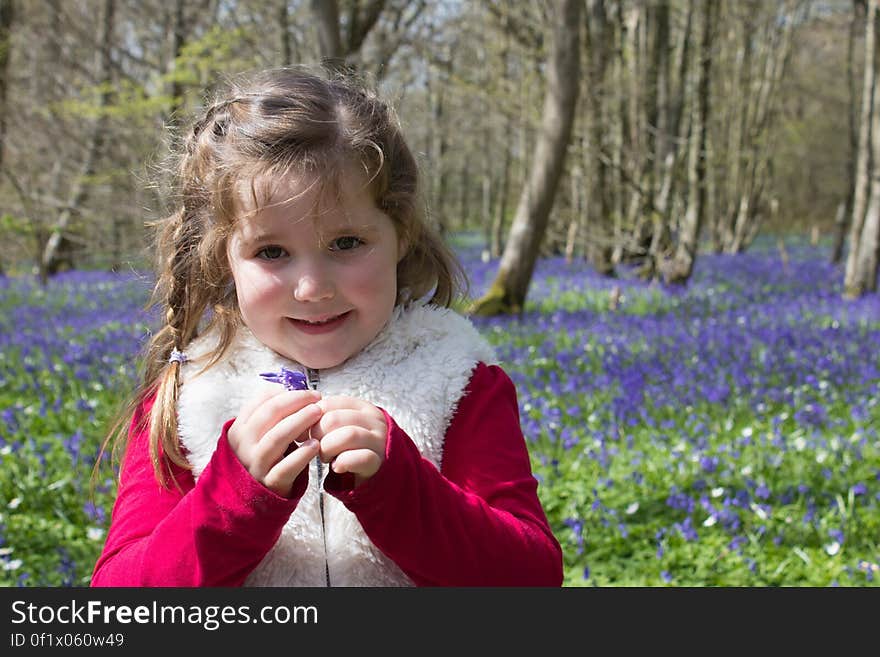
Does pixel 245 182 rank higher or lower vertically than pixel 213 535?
higher

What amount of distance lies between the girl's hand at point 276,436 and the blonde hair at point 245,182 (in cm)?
31

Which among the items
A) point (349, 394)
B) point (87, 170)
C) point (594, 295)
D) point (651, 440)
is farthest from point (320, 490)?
point (87, 170)

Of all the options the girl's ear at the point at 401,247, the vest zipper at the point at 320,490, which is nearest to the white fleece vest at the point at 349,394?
the vest zipper at the point at 320,490

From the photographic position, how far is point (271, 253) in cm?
140

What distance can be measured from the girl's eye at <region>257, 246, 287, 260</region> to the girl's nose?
7 centimetres

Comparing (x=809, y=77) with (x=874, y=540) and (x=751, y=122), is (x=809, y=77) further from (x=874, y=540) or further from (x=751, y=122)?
(x=874, y=540)

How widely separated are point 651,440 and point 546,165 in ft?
17.2

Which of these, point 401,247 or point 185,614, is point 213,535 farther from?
point 401,247

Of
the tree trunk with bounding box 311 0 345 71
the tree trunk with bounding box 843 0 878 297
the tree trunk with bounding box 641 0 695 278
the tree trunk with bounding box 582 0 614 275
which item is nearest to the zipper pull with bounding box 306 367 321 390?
the tree trunk with bounding box 311 0 345 71

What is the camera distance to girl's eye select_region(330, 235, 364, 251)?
138cm

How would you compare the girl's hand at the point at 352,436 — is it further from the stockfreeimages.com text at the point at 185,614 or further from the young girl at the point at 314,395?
the stockfreeimages.com text at the point at 185,614

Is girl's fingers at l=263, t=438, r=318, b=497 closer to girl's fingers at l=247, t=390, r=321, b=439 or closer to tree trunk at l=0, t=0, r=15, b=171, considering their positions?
girl's fingers at l=247, t=390, r=321, b=439

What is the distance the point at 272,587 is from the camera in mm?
1385

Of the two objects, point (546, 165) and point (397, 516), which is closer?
point (397, 516)
